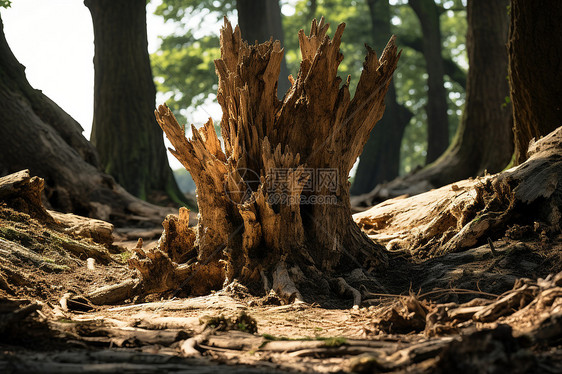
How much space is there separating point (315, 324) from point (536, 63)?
4.50 metres

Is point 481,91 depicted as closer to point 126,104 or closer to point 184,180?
point 126,104

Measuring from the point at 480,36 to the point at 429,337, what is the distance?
10300mm

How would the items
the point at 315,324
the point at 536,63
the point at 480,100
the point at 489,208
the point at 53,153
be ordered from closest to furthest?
the point at 315,324 < the point at 489,208 < the point at 536,63 < the point at 53,153 < the point at 480,100

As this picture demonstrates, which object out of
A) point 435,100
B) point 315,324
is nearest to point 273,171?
point 315,324

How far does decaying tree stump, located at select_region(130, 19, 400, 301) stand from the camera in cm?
475

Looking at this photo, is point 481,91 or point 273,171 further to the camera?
point 481,91

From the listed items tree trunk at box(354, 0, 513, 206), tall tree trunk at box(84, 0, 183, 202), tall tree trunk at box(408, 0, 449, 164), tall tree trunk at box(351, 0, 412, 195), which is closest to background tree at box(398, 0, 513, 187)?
tree trunk at box(354, 0, 513, 206)

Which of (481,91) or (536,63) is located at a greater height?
(481,91)

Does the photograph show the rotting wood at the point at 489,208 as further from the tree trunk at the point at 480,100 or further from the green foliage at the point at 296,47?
the green foliage at the point at 296,47

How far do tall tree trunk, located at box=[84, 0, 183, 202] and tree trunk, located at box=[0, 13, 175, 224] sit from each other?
1947 mm

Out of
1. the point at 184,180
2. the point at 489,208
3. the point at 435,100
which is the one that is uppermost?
the point at 184,180

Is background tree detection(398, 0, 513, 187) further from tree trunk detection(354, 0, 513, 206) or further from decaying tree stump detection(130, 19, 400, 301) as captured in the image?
decaying tree stump detection(130, 19, 400, 301)

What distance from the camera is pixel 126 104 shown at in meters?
11.8

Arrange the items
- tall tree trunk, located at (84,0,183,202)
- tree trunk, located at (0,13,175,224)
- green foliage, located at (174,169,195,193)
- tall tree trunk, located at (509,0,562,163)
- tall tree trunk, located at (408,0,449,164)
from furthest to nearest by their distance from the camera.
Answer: green foliage, located at (174,169,195,193) < tall tree trunk, located at (408,0,449,164) < tall tree trunk, located at (84,0,183,202) < tree trunk, located at (0,13,175,224) < tall tree trunk, located at (509,0,562,163)
